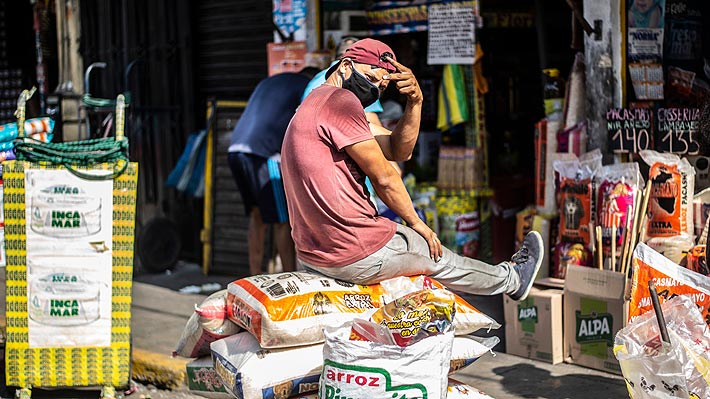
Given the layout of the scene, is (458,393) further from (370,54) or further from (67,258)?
(67,258)

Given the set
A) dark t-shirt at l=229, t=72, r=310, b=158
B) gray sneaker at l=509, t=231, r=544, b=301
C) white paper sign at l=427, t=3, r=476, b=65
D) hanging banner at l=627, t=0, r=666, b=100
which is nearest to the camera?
gray sneaker at l=509, t=231, r=544, b=301

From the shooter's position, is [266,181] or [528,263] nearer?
[528,263]

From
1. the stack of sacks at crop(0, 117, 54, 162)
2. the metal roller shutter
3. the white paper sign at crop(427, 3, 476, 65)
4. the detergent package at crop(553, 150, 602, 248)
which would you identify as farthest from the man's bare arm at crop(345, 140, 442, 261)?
the metal roller shutter

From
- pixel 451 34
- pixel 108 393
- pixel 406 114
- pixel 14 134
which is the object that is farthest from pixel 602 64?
pixel 14 134

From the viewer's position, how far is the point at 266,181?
700 cm

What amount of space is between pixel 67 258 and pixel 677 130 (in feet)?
12.1

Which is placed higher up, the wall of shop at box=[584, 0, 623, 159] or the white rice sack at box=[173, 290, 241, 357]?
the wall of shop at box=[584, 0, 623, 159]

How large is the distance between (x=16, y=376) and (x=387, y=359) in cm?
279

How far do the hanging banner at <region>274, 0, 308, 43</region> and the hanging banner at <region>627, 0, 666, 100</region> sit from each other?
2997 millimetres

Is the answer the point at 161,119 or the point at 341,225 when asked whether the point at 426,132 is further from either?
the point at 341,225

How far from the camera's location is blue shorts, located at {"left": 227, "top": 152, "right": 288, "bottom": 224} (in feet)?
22.9

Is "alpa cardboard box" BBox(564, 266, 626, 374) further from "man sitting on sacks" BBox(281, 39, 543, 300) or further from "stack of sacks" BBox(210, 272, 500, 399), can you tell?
"stack of sacks" BBox(210, 272, 500, 399)

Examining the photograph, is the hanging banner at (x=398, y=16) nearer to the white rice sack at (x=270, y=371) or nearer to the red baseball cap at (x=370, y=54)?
the red baseball cap at (x=370, y=54)

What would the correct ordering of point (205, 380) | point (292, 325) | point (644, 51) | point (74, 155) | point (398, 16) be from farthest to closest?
1. point (398, 16)
2. point (644, 51)
3. point (74, 155)
4. point (205, 380)
5. point (292, 325)
